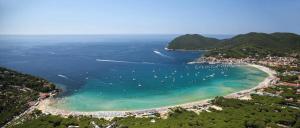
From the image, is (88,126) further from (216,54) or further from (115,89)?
(216,54)

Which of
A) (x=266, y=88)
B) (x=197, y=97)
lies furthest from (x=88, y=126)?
(x=266, y=88)

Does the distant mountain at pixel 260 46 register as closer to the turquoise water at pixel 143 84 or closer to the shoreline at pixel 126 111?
the turquoise water at pixel 143 84

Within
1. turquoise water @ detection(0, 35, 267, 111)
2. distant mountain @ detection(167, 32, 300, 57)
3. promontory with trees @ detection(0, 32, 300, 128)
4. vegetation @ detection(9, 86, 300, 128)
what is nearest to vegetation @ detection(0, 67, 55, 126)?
promontory with trees @ detection(0, 32, 300, 128)

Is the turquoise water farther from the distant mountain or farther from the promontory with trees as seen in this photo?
the distant mountain

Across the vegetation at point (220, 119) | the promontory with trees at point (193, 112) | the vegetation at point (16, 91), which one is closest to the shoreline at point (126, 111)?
the promontory with trees at point (193, 112)

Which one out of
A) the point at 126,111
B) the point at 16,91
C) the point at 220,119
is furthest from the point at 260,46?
the point at 16,91

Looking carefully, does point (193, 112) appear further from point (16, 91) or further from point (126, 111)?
point (16, 91)

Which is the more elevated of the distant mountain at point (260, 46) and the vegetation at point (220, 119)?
the distant mountain at point (260, 46)
